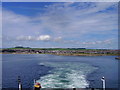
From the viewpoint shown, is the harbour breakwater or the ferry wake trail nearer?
the ferry wake trail

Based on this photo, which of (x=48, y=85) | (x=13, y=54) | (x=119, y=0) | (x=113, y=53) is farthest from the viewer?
(x=13, y=54)

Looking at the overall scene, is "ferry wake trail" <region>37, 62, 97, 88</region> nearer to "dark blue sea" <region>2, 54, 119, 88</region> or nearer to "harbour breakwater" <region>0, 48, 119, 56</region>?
"dark blue sea" <region>2, 54, 119, 88</region>

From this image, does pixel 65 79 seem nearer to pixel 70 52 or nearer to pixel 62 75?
pixel 62 75

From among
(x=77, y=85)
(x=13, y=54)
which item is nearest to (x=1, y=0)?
(x=77, y=85)

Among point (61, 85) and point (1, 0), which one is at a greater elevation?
point (1, 0)

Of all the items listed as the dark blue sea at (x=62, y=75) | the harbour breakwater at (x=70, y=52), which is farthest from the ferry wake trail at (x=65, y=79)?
the harbour breakwater at (x=70, y=52)

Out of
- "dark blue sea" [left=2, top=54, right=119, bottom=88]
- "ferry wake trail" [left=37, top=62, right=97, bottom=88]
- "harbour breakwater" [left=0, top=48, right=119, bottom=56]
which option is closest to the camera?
"ferry wake trail" [left=37, top=62, right=97, bottom=88]

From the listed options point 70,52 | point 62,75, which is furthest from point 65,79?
point 70,52

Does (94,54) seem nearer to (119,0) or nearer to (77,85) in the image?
(77,85)

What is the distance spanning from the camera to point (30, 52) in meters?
26.9

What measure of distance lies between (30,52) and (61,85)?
69.1ft

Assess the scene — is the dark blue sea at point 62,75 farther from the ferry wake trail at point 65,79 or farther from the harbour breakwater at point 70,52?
the harbour breakwater at point 70,52

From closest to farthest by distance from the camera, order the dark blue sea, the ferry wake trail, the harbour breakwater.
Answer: the ferry wake trail, the dark blue sea, the harbour breakwater

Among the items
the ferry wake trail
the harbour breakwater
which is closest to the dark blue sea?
the ferry wake trail
